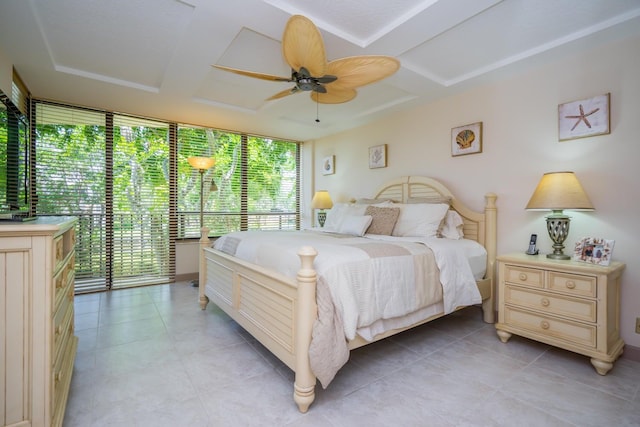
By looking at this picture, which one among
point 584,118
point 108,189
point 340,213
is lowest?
point 340,213

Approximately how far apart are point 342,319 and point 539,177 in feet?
7.55

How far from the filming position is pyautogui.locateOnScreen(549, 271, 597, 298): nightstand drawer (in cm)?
207

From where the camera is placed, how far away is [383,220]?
3.24 meters

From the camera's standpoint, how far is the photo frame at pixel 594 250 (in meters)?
A: 2.14

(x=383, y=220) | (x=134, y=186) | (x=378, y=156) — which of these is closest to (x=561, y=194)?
(x=383, y=220)

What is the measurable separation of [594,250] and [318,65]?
236cm

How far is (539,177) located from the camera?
2.74 meters

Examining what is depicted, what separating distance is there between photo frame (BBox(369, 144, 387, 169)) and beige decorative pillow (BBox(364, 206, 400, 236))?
1.14m

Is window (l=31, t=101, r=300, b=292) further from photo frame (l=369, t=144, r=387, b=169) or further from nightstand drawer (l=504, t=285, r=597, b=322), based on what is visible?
nightstand drawer (l=504, t=285, r=597, b=322)

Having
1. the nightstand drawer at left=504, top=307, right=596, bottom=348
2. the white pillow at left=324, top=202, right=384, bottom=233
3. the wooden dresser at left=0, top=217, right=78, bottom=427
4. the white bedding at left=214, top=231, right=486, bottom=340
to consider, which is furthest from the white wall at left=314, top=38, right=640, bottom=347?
the wooden dresser at left=0, top=217, right=78, bottom=427

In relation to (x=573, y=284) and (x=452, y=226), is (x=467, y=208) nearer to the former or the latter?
(x=452, y=226)

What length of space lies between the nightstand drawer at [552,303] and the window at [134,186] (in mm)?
4011

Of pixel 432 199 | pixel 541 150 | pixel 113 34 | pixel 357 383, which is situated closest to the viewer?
pixel 357 383

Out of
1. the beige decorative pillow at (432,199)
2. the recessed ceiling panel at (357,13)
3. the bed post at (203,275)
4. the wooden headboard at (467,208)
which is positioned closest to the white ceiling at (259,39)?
the recessed ceiling panel at (357,13)
